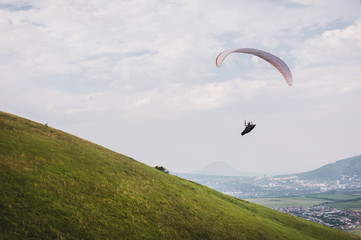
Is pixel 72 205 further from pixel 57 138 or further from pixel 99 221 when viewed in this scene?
pixel 57 138

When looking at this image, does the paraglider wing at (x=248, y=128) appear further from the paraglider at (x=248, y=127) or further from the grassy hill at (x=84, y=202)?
the grassy hill at (x=84, y=202)

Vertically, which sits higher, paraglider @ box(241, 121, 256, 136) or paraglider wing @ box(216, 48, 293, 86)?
paraglider wing @ box(216, 48, 293, 86)

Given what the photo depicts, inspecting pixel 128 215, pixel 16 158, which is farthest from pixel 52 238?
pixel 16 158

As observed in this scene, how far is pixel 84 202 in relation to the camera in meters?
19.2

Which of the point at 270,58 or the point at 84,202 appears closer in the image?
the point at 84,202

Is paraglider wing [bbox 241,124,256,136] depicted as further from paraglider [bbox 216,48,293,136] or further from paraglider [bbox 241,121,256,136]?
paraglider [bbox 216,48,293,136]

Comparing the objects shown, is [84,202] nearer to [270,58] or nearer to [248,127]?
[248,127]

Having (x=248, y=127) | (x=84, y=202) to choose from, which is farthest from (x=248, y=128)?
(x=84, y=202)

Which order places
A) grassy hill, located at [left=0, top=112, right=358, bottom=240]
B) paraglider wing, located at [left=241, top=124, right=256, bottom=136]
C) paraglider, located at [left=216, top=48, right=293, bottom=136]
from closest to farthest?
grassy hill, located at [left=0, top=112, right=358, bottom=240] → paraglider wing, located at [left=241, top=124, right=256, bottom=136] → paraglider, located at [left=216, top=48, right=293, bottom=136]

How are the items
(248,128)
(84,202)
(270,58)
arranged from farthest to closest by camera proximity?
(270,58) < (248,128) < (84,202)

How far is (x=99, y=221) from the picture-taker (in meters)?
17.6

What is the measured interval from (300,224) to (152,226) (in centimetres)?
3483

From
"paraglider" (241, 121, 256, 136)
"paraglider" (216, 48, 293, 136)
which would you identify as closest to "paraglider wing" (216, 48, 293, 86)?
"paraglider" (216, 48, 293, 136)

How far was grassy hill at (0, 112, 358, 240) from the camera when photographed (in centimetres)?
1537
